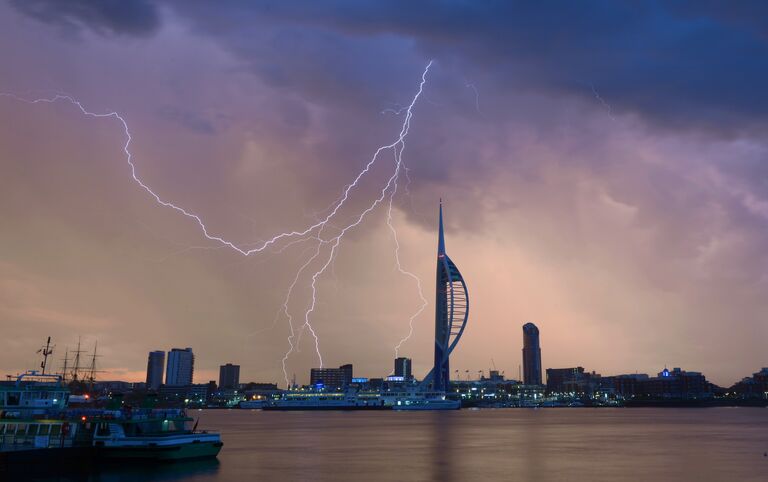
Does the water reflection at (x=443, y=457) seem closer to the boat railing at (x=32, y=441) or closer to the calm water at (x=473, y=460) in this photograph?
the calm water at (x=473, y=460)

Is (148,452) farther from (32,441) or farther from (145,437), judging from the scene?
(32,441)

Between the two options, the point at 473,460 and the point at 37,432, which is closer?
A: the point at 37,432

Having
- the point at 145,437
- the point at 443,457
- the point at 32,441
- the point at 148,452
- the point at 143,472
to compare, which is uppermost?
the point at 145,437

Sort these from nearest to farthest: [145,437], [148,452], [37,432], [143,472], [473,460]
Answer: [143,472] < [37,432] < [148,452] < [145,437] < [473,460]

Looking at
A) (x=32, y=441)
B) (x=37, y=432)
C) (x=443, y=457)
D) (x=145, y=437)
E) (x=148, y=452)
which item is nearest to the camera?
(x=32, y=441)

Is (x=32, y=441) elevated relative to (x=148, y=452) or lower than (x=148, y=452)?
elevated

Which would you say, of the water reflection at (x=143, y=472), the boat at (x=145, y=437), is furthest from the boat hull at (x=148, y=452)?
the water reflection at (x=143, y=472)

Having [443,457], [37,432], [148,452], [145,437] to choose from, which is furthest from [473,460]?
[37,432]

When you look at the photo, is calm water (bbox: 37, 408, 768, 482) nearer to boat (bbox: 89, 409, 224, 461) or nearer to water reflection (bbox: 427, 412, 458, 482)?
water reflection (bbox: 427, 412, 458, 482)

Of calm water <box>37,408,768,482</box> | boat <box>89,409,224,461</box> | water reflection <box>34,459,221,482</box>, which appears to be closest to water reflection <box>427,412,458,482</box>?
calm water <box>37,408,768,482</box>
